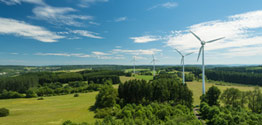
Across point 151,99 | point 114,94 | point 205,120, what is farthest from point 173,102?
point 114,94

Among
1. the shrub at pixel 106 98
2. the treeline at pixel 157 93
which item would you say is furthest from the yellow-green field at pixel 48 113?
the treeline at pixel 157 93

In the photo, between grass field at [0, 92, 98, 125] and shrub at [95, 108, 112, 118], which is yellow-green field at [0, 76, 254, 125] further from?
shrub at [95, 108, 112, 118]

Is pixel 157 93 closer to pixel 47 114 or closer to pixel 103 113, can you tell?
pixel 103 113

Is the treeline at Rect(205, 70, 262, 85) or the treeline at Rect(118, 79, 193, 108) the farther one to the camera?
the treeline at Rect(205, 70, 262, 85)

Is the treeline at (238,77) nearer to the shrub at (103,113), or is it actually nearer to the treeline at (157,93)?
the treeline at (157,93)

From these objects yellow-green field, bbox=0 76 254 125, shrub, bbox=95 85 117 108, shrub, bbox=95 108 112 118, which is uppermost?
shrub, bbox=95 85 117 108

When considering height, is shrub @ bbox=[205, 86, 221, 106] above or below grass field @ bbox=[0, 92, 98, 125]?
above

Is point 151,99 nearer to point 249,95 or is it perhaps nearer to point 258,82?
point 249,95

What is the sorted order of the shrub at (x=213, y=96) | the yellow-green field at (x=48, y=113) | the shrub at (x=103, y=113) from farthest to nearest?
the shrub at (x=213, y=96) < the shrub at (x=103, y=113) < the yellow-green field at (x=48, y=113)

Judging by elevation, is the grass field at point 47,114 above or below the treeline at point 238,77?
below

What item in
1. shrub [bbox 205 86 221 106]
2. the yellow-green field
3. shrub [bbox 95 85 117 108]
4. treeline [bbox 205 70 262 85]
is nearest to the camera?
the yellow-green field

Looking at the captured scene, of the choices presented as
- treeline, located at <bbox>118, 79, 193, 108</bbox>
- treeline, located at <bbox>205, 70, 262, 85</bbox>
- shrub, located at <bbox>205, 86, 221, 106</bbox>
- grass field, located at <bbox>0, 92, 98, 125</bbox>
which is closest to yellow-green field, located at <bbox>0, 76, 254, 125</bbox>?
grass field, located at <bbox>0, 92, 98, 125</bbox>

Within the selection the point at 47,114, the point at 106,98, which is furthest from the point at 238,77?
the point at 47,114
